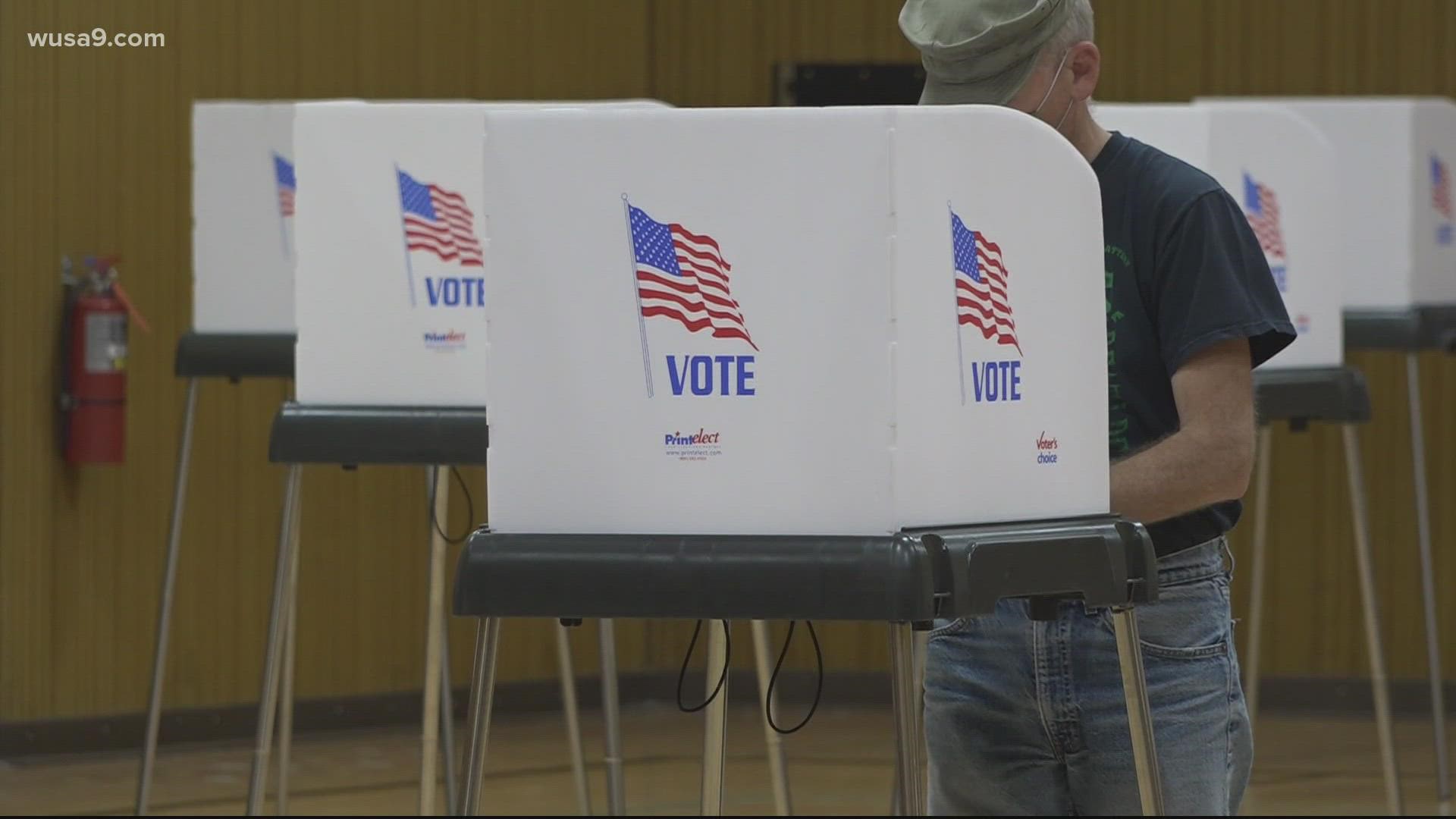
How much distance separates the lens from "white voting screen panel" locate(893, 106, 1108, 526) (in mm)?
1911

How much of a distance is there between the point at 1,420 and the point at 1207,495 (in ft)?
14.2

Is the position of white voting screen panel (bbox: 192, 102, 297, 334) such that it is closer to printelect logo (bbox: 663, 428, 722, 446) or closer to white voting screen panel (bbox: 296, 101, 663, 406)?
white voting screen panel (bbox: 296, 101, 663, 406)

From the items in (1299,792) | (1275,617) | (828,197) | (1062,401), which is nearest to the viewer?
(828,197)

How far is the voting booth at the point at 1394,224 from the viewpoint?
5.17m

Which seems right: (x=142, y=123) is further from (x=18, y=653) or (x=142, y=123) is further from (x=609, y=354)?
(x=609, y=354)

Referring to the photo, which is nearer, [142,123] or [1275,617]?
[142,123]

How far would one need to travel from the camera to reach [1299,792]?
229 inches

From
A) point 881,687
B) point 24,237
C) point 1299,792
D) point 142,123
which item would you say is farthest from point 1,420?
point 1299,792

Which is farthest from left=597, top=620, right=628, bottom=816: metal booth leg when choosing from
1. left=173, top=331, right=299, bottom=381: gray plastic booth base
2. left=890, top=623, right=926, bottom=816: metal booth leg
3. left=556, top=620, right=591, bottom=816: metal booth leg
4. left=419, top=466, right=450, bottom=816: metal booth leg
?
left=890, top=623, right=926, bottom=816: metal booth leg

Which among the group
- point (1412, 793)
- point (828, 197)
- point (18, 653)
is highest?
point (828, 197)

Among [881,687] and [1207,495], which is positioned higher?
[1207,495]

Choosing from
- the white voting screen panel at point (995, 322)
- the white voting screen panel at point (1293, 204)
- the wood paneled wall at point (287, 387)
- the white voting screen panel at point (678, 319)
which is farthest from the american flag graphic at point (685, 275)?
the wood paneled wall at point (287, 387)

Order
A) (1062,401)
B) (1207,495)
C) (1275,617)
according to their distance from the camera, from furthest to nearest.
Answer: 1. (1275,617)
2. (1207,495)
3. (1062,401)

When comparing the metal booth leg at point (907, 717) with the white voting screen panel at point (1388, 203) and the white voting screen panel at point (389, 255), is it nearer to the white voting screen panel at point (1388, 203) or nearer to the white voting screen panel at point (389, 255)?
the white voting screen panel at point (389, 255)
